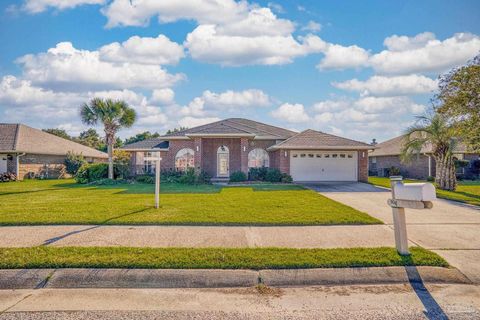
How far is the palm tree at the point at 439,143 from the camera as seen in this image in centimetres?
1788

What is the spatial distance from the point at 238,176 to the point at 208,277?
17.1 meters

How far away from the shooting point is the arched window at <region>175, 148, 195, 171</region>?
25.0 meters

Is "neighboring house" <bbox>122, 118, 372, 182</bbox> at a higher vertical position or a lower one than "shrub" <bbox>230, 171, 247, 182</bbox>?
higher

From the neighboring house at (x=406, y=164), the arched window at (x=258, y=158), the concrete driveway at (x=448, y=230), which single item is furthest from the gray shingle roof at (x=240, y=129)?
the concrete driveway at (x=448, y=230)

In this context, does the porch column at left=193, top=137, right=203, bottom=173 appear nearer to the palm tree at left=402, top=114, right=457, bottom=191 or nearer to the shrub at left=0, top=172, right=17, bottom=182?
the palm tree at left=402, top=114, right=457, bottom=191

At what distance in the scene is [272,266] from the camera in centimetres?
502

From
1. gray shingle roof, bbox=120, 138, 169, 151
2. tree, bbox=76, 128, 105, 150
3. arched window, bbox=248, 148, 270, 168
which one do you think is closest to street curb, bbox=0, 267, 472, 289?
arched window, bbox=248, 148, 270, 168

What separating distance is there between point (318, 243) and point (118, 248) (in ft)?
12.8

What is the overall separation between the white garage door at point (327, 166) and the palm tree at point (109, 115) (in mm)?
13403

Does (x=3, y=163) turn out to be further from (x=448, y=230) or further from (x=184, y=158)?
(x=448, y=230)

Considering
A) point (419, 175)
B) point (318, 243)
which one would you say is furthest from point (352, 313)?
point (419, 175)

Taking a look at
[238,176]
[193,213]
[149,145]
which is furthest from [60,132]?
[193,213]

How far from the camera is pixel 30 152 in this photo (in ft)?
91.6

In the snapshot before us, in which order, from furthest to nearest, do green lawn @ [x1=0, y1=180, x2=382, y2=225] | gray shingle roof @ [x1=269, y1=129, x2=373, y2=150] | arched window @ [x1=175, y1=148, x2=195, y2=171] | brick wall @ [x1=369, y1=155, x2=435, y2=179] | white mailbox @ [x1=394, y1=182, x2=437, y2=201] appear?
1. brick wall @ [x1=369, y1=155, x2=435, y2=179]
2. arched window @ [x1=175, y1=148, x2=195, y2=171]
3. gray shingle roof @ [x1=269, y1=129, x2=373, y2=150]
4. green lawn @ [x1=0, y1=180, x2=382, y2=225]
5. white mailbox @ [x1=394, y1=182, x2=437, y2=201]
